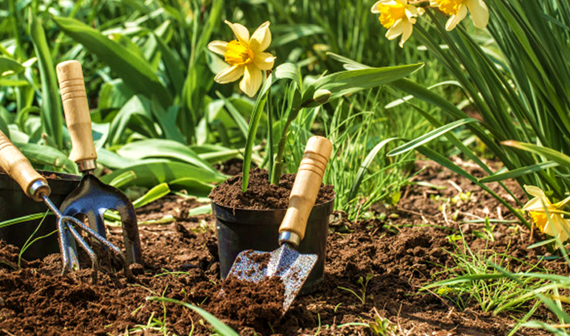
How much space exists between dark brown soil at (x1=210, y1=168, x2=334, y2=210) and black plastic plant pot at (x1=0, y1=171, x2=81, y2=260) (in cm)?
42

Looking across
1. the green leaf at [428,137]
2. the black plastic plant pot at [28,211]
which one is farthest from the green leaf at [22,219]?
the green leaf at [428,137]

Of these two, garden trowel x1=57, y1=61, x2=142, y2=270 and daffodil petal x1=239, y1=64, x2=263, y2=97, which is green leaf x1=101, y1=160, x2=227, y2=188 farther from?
daffodil petal x1=239, y1=64, x2=263, y2=97

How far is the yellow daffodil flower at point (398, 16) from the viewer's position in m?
1.42

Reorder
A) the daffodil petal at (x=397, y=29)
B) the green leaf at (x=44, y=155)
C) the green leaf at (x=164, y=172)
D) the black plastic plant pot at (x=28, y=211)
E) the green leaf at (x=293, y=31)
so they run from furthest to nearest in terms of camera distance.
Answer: the green leaf at (x=293, y=31) → the green leaf at (x=164, y=172) → the green leaf at (x=44, y=155) → the black plastic plant pot at (x=28, y=211) → the daffodil petal at (x=397, y=29)

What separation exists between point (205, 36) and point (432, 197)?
4.05 ft

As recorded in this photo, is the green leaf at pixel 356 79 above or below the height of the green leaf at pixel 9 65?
below

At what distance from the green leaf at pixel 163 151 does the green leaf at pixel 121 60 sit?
36cm

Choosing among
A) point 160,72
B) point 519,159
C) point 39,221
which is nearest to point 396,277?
point 519,159

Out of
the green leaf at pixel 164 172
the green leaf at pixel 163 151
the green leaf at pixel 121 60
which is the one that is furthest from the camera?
the green leaf at pixel 121 60

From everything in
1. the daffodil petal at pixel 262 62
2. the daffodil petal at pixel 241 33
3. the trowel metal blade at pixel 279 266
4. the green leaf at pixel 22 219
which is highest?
the daffodil petal at pixel 241 33

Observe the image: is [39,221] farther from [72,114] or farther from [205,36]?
[205,36]

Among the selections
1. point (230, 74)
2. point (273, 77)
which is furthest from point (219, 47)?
point (273, 77)

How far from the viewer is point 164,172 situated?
224 centimetres

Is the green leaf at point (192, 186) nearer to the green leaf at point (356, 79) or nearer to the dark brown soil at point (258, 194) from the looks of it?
the dark brown soil at point (258, 194)
